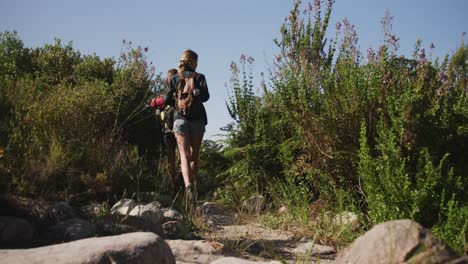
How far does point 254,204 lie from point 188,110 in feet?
5.04

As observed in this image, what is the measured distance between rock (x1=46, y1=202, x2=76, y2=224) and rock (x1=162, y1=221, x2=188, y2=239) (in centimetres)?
96

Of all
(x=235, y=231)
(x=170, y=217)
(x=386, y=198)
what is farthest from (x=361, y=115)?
(x=170, y=217)

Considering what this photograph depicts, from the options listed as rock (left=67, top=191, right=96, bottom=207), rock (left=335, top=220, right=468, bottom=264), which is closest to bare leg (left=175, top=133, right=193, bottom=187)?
rock (left=67, top=191, right=96, bottom=207)

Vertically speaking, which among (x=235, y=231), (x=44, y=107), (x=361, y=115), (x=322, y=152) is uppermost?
(x=44, y=107)

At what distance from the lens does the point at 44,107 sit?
19.5ft

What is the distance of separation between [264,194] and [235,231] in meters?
1.74

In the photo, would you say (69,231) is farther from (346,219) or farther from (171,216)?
(346,219)

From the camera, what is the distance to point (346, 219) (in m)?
4.70

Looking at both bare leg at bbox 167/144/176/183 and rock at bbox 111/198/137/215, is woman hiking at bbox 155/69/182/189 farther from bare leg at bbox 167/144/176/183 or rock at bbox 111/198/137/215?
rock at bbox 111/198/137/215

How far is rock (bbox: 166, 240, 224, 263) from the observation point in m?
3.74

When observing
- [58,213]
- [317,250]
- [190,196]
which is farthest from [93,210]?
[317,250]

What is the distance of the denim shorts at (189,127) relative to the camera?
20.1 feet

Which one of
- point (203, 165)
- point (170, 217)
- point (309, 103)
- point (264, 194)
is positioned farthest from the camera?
point (203, 165)

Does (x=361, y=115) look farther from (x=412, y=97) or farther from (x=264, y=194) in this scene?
(x=264, y=194)
